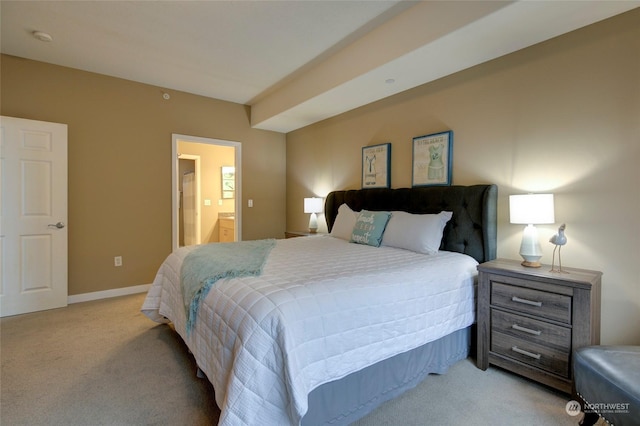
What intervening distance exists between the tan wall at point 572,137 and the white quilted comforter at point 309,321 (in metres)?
0.80

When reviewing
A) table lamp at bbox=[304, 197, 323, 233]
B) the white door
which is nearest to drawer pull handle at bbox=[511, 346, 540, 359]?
table lamp at bbox=[304, 197, 323, 233]

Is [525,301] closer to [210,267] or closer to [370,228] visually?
[370,228]

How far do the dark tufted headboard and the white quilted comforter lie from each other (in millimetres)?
304

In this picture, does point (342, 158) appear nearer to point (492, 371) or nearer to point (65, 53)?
point (492, 371)

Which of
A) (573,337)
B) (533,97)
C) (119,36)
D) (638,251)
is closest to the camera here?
(573,337)

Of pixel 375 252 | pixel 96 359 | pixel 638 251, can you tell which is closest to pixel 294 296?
pixel 375 252

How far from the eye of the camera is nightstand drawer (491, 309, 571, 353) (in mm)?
1790

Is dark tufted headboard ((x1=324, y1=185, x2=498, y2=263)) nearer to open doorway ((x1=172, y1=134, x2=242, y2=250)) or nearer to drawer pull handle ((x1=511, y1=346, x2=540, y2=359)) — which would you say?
drawer pull handle ((x1=511, y1=346, x2=540, y2=359))

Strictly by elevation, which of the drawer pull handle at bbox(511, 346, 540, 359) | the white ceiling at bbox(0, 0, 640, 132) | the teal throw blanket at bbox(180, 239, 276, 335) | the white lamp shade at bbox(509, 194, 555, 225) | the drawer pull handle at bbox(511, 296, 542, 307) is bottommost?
the drawer pull handle at bbox(511, 346, 540, 359)

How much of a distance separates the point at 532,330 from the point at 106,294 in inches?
170

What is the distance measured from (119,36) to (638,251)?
170 inches

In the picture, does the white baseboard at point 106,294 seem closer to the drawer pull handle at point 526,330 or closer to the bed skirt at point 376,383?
the bed skirt at point 376,383

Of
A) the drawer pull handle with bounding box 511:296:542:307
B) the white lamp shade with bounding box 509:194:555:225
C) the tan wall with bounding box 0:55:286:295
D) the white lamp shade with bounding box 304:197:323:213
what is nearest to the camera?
the drawer pull handle with bounding box 511:296:542:307

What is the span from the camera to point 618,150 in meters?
1.94
